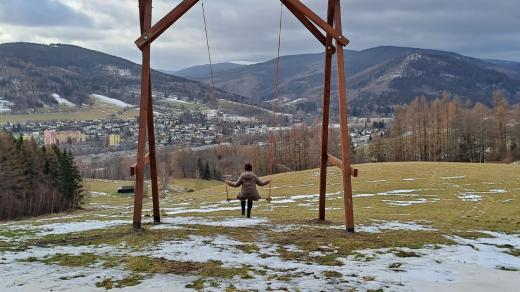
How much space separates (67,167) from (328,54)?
2798 inches

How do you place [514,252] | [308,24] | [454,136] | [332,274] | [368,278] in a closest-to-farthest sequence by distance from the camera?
[368,278]
[332,274]
[514,252]
[308,24]
[454,136]

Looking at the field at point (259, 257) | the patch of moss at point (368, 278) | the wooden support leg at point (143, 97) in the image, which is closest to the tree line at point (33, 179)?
the field at point (259, 257)

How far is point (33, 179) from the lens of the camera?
71.3m

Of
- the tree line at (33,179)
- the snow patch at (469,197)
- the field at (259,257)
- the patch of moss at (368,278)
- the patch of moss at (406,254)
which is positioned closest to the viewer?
the field at (259,257)

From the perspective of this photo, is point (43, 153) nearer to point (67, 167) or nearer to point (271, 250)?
point (67, 167)

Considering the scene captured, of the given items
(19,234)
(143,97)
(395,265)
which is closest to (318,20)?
(143,97)

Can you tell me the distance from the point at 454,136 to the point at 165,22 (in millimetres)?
112392

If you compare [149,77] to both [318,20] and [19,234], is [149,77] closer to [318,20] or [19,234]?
[318,20]

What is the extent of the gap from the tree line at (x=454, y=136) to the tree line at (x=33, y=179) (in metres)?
72.4

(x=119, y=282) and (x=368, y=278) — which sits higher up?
(x=119, y=282)

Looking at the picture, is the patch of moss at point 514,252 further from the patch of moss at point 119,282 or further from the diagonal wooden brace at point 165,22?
the diagonal wooden brace at point 165,22

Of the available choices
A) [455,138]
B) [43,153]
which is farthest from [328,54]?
[455,138]

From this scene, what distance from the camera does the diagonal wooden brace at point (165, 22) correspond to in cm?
1328

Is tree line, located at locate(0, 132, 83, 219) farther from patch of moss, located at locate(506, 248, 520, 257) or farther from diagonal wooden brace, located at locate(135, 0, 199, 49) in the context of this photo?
patch of moss, located at locate(506, 248, 520, 257)
